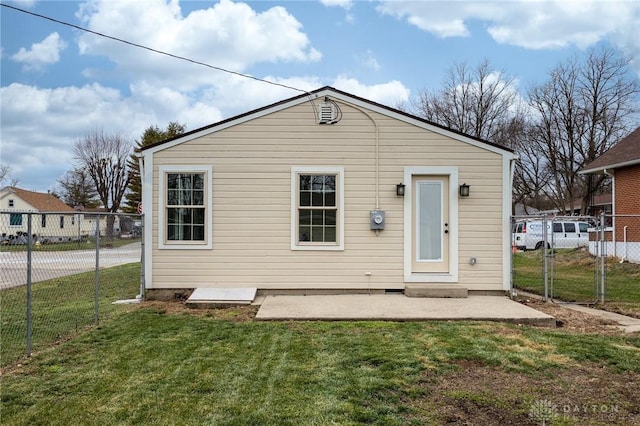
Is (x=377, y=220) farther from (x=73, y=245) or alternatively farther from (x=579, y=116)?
(x=579, y=116)

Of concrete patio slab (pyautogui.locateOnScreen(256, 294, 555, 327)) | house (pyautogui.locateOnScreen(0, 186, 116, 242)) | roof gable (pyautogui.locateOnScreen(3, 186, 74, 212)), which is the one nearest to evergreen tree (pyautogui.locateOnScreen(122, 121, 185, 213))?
roof gable (pyautogui.locateOnScreen(3, 186, 74, 212))

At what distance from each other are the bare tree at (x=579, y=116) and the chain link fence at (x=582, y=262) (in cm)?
1041

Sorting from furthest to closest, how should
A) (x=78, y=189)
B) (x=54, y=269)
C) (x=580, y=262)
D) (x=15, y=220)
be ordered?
(x=78, y=189) < (x=580, y=262) < (x=54, y=269) < (x=15, y=220)

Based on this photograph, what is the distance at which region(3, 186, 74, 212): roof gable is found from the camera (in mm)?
38125

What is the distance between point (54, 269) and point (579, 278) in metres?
11.7

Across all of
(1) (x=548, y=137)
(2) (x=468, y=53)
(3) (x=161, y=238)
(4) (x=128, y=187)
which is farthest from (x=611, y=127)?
(4) (x=128, y=187)

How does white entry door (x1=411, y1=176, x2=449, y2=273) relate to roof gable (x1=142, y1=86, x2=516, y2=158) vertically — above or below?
below

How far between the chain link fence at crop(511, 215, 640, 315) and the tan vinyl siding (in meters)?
0.89

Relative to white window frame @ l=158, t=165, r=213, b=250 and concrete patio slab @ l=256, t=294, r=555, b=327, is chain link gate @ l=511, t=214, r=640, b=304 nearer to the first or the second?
concrete patio slab @ l=256, t=294, r=555, b=327

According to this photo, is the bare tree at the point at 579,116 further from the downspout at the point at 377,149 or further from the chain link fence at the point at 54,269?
the chain link fence at the point at 54,269

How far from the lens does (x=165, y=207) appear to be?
7973 mm

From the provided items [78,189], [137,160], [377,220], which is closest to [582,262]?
[377,220]

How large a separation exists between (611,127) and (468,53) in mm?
9872

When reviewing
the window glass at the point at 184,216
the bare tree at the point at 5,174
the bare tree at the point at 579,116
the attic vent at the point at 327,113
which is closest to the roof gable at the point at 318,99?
the attic vent at the point at 327,113
